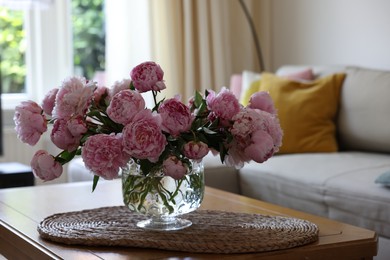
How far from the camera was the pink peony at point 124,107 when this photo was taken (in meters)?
1.60

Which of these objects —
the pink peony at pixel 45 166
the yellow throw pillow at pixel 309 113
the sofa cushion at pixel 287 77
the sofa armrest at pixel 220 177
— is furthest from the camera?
the sofa cushion at pixel 287 77

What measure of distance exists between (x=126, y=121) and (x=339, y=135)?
6.91ft

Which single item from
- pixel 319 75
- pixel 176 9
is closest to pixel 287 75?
pixel 319 75

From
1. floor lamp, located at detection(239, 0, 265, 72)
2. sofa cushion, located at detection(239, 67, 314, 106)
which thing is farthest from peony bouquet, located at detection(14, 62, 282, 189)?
floor lamp, located at detection(239, 0, 265, 72)

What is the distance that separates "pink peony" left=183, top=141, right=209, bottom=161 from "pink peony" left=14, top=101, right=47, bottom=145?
33cm

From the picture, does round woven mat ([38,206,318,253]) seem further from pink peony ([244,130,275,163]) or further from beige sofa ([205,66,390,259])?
beige sofa ([205,66,390,259])

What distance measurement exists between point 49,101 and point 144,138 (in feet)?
1.06

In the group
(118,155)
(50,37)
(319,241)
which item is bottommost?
(319,241)

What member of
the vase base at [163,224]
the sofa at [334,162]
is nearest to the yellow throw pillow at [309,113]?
the sofa at [334,162]

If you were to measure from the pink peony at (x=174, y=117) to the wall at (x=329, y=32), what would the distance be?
2390 millimetres

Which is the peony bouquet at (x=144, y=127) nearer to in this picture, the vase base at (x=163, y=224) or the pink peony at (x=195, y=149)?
the pink peony at (x=195, y=149)

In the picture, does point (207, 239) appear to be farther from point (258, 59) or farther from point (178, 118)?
point (258, 59)

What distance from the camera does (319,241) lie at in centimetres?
170

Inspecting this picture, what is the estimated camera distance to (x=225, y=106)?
65.1 inches
